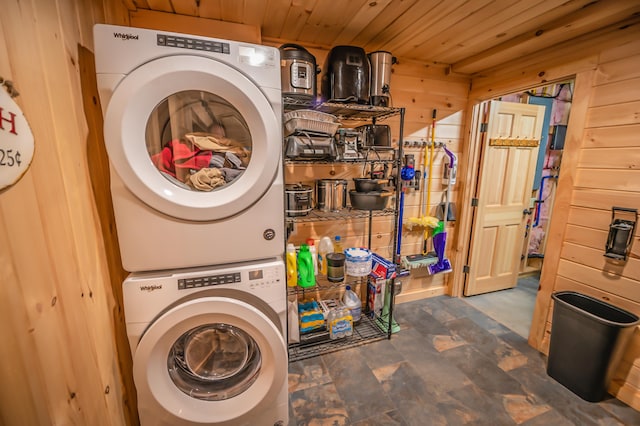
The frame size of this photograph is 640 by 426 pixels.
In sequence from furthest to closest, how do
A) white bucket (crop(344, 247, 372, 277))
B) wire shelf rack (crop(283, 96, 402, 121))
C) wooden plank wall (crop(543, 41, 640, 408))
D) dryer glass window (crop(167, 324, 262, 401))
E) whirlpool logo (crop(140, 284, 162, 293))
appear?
white bucket (crop(344, 247, 372, 277)) < wire shelf rack (crop(283, 96, 402, 121)) < wooden plank wall (crop(543, 41, 640, 408)) < dryer glass window (crop(167, 324, 262, 401)) < whirlpool logo (crop(140, 284, 162, 293))

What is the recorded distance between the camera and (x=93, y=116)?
3.25 ft

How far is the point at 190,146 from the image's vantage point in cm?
108

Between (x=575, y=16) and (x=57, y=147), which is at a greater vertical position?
(x=575, y=16)

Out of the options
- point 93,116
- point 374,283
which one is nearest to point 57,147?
point 93,116

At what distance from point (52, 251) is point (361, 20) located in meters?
1.84

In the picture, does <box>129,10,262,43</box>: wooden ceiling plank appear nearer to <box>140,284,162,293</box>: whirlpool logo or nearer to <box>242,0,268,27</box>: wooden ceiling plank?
<box>242,0,268,27</box>: wooden ceiling plank

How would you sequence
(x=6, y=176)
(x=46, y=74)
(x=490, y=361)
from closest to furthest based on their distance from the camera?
(x=6, y=176) → (x=46, y=74) → (x=490, y=361)

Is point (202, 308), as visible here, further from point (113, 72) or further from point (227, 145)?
point (113, 72)

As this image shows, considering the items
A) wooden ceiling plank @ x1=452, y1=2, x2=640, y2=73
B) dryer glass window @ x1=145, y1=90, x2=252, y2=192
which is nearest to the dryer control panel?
dryer glass window @ x1=145, y1=90, x2=252, y2=192

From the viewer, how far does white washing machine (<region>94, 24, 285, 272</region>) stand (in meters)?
0.86

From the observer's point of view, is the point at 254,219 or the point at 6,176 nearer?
the point at 6,176

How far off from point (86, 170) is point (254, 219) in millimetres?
636

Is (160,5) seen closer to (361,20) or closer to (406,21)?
(361,20)

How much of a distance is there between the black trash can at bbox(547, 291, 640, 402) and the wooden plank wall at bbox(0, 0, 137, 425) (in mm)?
2376
